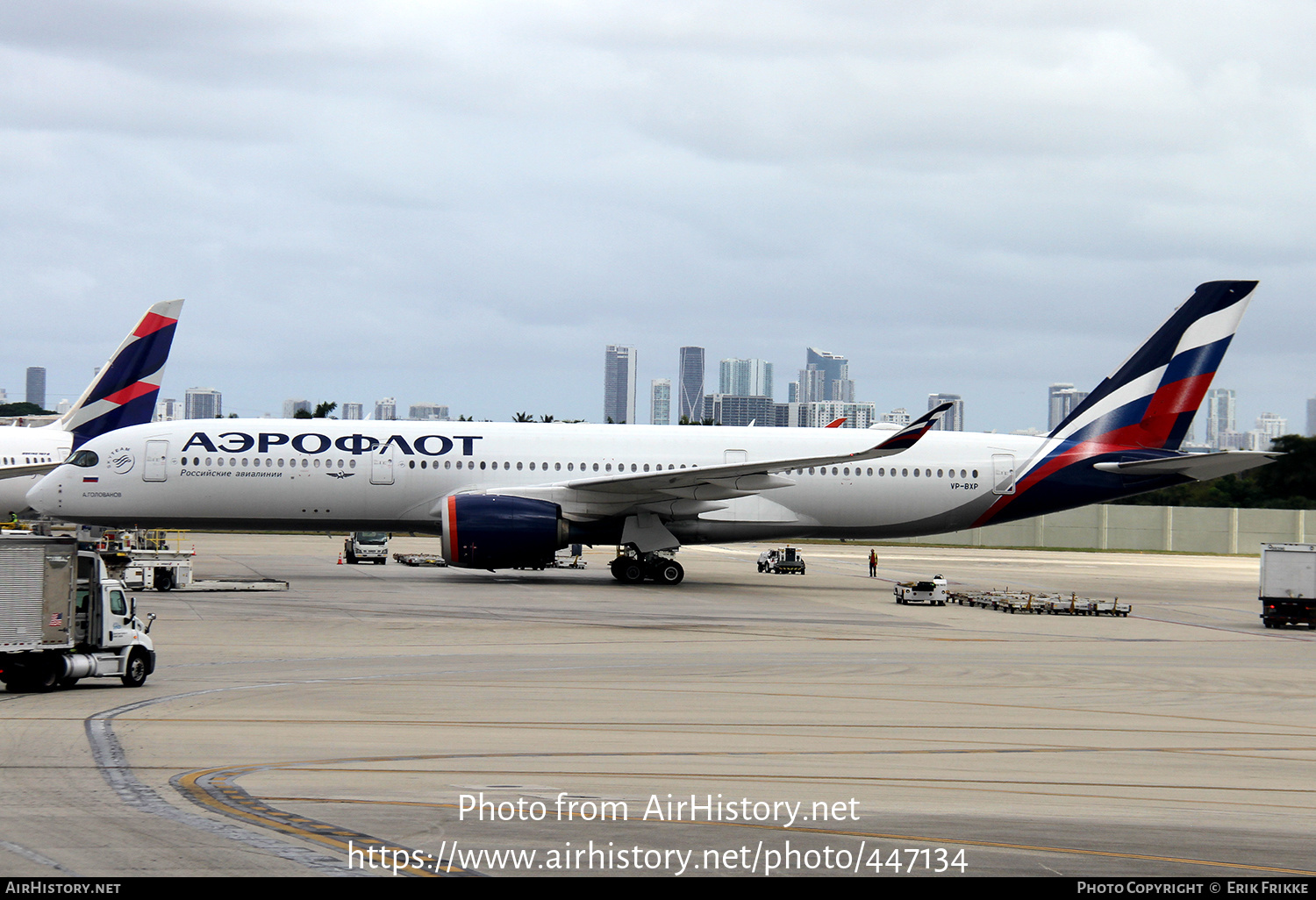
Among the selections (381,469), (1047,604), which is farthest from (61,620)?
(1047,604)

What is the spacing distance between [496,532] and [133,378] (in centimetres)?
2161

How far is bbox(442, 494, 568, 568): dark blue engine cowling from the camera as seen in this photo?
3291 cm

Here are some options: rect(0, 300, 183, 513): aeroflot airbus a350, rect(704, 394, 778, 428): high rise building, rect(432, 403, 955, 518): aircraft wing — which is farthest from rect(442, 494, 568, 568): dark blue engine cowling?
rect(704, 394, 778, 428): high rise building

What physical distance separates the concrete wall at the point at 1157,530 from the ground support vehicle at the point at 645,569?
140 feet

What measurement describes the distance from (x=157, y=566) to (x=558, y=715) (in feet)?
66.9

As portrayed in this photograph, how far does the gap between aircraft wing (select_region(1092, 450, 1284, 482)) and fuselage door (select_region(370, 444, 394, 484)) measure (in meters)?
20.2

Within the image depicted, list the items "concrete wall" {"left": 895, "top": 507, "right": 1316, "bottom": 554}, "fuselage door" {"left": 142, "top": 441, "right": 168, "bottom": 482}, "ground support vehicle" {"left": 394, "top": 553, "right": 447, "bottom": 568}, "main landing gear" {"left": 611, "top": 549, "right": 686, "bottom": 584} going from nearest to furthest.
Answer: "fuselage door" {"left": 142, "top": 441, "right": 168, "bottom": 482} → "main landing gear" {"left": 611, "top": 549, "right": 686, "bottom": 584} → "ground support vehicle" {"left": 394, "top": 553, "right": 447, "bottom": 568} → "concrete wall" {"left": 895, "top": 507, "right": 1316, "bottom": 554}

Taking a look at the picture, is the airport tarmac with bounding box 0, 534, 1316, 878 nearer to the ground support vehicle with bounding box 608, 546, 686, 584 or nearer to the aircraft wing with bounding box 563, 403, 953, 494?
the aircraft wing with bounding box 563, 403, 953, 494

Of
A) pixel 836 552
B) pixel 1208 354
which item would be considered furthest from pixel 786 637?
pixel 836 552

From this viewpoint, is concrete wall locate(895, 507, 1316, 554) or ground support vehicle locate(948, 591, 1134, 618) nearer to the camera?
ground support vehicle locate(948, 591, 1134, 618)

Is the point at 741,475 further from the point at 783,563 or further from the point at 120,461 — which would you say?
the point at 120,461

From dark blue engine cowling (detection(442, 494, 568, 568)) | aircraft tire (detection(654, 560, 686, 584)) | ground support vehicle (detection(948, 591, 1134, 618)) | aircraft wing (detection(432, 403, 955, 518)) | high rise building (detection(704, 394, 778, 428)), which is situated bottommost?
ground support vehicle (detection(948, 591, 1134, 618))

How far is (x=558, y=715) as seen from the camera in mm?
14383

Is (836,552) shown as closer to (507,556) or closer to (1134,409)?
(1134,409)
